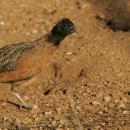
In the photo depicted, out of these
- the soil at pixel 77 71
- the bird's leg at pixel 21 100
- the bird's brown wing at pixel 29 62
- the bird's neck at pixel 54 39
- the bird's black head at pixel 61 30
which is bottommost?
the bird's leg at pixel 21 100

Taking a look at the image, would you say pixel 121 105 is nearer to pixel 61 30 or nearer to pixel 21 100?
pixel 61 30

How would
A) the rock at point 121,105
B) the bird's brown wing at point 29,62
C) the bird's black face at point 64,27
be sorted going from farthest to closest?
the bird's black face at point 64,27
the bird's brown wing at point 29,62
the rock at point 121,105

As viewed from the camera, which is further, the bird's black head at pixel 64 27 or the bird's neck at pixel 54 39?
the bird's neck at pixel 54 39

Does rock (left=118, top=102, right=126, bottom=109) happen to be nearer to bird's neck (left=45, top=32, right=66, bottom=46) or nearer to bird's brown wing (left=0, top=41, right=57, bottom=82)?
bird's brown wing (left=0, top=41, right=57, bottom=82)

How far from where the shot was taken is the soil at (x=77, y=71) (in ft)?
23.4

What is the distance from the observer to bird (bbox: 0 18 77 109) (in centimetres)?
765

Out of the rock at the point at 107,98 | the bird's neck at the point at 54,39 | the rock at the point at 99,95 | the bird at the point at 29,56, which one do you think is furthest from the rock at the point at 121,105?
the bird's neck at the point at 54,39

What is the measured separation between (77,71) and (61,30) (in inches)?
68.8

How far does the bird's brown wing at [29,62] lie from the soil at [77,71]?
719 millimetres

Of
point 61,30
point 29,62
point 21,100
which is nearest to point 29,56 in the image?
point 29,62

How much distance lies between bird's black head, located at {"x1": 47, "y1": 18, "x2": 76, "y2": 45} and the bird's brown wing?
14 centimetres

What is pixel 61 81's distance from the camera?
906 centimetres

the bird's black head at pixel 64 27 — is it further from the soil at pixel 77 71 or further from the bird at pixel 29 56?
the soil at pixel 77 71

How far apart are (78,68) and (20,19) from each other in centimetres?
395
